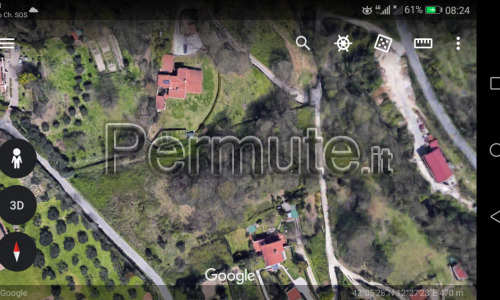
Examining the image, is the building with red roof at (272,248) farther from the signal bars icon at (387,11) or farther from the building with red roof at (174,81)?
the signal bars icon at (387,11)

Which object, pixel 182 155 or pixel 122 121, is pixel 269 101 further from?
pixel 122 121

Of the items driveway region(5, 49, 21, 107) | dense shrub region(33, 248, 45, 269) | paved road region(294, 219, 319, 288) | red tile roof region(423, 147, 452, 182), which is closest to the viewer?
driveway region(5, 49, 21, 107)

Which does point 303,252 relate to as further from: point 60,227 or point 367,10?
point 60,227

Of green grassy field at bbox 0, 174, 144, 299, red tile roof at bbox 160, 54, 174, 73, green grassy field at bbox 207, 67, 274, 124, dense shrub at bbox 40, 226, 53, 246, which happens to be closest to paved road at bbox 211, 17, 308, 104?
green grassy field at bbox 207, 67, 274, 124

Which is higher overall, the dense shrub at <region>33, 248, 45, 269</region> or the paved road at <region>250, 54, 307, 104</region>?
the paved road at <region>250, 54, 307, 104</region>

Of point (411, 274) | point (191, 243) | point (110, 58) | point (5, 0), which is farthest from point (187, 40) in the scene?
point (411, 274)

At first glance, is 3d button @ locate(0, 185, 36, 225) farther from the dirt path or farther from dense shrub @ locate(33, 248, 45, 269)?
the dirt path

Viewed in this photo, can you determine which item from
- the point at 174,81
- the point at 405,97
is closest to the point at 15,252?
the point at 174,81
